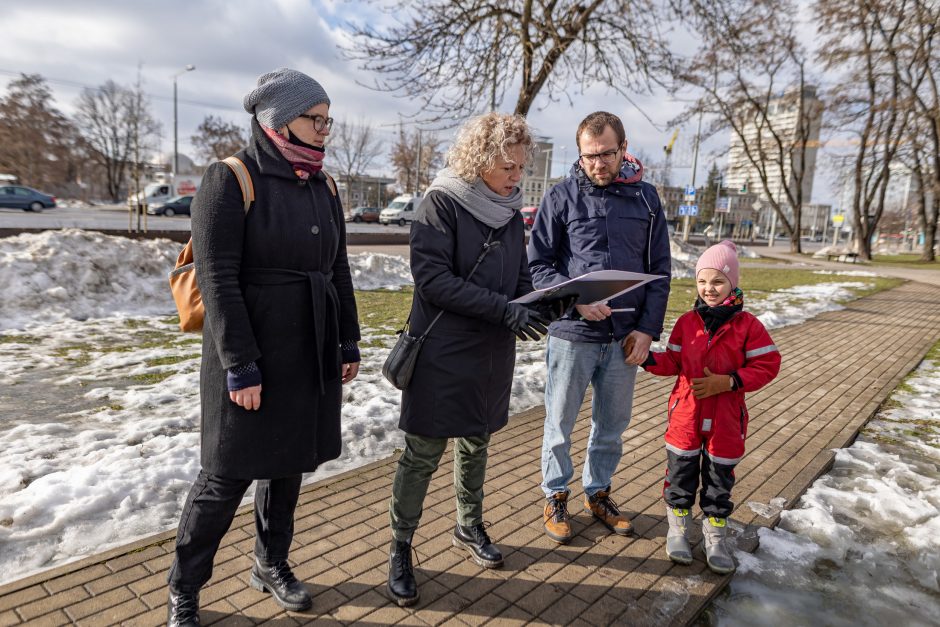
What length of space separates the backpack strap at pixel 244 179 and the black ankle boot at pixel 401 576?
1.53 meters

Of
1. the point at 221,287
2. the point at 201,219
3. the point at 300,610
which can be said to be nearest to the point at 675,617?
the point at 300,610

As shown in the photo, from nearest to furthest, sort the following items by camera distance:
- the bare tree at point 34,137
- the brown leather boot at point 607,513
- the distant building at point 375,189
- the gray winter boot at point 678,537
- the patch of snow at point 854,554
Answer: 1. the patch of snow at point 854,554
2. the gray winter boot at point 678,537
3. the brown leather boot at point 607,513
4. the bare tree at point 34,137
5. the distant building at point 375,189

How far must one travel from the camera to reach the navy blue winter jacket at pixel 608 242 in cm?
296

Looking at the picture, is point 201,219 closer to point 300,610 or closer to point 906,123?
point 300,610

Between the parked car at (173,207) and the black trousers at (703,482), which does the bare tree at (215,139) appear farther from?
the black trousers at (703,482)

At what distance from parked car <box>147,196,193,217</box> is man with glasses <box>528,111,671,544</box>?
34.7 m

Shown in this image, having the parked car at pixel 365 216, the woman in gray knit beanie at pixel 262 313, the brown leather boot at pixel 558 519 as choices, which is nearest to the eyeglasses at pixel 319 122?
the woman in gray knit beanie at pixel 262 313

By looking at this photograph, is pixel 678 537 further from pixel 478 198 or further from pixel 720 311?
pixel 478 198

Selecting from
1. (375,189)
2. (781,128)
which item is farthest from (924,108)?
(375,189)

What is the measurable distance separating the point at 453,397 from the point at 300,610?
1.03 metres

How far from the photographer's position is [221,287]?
204cm

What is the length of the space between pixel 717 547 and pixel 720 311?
112 cm

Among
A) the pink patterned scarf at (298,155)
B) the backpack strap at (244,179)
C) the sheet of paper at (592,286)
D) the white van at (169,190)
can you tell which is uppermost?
the white van at (169,190)

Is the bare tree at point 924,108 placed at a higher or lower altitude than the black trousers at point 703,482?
higher
